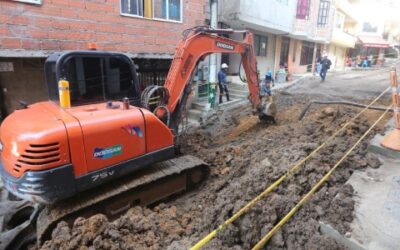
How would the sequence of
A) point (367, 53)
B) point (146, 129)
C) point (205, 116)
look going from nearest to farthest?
point (146, 129), point (205, 116), point (367, 53)

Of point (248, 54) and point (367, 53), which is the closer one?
point (248, 54)

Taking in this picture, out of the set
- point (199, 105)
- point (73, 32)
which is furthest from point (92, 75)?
point (199, 105)

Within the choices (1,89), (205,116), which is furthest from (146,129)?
(205,116)

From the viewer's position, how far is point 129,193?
14.3 ft

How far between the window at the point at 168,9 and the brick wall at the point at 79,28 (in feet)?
0.89

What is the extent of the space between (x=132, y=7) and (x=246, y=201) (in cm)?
747

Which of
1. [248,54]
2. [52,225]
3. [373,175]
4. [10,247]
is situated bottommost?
[10,247]

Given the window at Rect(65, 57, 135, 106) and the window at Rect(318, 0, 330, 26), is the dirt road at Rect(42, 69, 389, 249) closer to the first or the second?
the window at Rect(65, 57, 135, 106)

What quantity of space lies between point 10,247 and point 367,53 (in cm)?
4895

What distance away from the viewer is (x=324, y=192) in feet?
12.7

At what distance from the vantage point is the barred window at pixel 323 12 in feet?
76.0

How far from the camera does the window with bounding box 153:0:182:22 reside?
942 cm

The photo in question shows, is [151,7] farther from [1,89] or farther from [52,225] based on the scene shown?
[52,225]

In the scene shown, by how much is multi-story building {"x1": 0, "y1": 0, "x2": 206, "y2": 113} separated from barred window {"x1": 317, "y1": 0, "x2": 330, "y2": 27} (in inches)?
687
